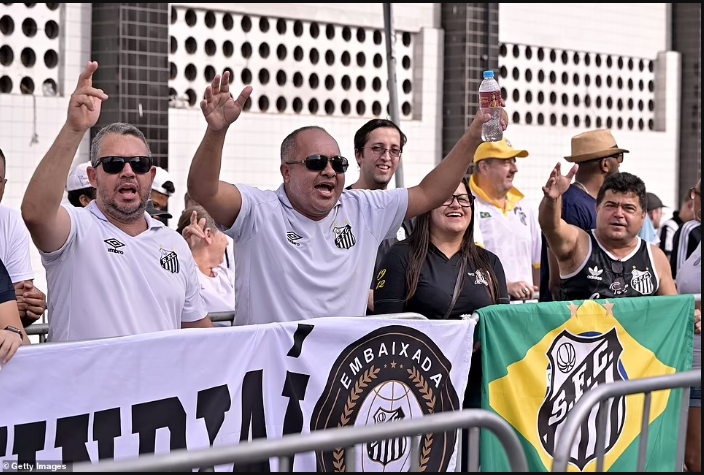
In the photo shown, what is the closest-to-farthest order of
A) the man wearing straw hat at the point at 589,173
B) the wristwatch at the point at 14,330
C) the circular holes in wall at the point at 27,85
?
the wristwatch at the point at 14,330
the man wearing straw hat at the point at 589,173
the circular holes in wall at the point at 27,85

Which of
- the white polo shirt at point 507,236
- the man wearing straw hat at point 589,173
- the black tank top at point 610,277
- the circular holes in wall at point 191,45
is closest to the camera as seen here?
the black tank top at point 610,277

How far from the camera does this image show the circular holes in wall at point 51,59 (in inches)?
458

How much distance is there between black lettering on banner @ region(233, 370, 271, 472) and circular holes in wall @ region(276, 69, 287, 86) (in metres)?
9.01

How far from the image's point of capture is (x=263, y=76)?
13211 mm

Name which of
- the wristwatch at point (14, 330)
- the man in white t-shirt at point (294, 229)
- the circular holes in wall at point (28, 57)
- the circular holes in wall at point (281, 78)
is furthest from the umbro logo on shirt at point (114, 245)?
the circular holes in wall at point (281, 78)

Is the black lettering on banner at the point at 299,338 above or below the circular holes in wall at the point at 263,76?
below

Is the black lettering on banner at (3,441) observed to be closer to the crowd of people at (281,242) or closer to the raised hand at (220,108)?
the crowd of people at (281,242)

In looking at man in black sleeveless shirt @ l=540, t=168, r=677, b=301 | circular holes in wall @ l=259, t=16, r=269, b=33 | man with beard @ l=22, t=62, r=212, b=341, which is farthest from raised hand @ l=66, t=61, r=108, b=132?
circular holes in wall @ l=259, t=16, r=269, b=33

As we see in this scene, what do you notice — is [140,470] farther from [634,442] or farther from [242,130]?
[242,130]

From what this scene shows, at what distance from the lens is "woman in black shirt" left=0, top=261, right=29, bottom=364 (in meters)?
4.00

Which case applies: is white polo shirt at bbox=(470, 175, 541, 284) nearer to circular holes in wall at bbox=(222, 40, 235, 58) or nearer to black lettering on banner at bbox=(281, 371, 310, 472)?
black lettering on banner at bbox=(281, 371, 310, 472)

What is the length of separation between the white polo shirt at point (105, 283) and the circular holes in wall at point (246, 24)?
28.2 ft

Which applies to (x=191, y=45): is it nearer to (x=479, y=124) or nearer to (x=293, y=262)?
(x=479, y=124)

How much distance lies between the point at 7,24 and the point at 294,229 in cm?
728
